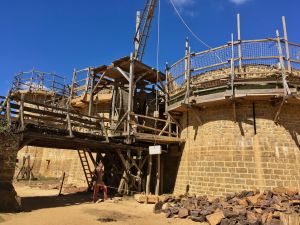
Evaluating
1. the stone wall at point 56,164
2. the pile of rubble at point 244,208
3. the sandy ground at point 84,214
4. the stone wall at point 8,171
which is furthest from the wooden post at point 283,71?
the stone wall at point 56,164

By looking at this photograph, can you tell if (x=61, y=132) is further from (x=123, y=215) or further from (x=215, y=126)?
(x=215, y=126)

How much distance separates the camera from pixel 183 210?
34.5 feet

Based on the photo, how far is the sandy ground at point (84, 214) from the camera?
336 inches

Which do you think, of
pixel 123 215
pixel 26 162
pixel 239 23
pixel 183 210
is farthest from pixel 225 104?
pixel 26 162

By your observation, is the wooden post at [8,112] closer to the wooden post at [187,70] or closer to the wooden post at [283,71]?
the wooden post at [187,70]

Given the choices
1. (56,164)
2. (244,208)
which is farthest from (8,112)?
(56,164)

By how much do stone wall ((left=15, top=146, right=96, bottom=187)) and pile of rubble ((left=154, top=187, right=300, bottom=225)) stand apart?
10.3m

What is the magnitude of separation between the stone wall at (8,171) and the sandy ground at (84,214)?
453 mm

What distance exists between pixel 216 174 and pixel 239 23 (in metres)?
6.94

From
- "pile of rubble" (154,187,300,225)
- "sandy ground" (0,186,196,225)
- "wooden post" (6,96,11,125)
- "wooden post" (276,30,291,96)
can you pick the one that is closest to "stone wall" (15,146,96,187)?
"sandy ground" (0,186,196,225)

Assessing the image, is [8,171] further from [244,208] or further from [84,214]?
[244,208]

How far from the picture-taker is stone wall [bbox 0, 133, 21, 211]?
30.3 ft

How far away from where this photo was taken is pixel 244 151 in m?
12.2

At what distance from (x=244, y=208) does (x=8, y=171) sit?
8.07 meters
